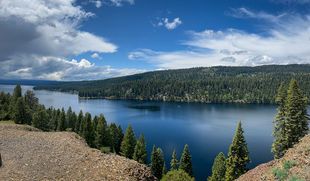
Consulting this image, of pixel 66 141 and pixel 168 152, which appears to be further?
pixel 168 152

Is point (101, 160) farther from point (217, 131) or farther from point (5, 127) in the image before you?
point (217, 131)

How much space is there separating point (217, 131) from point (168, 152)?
131 feet

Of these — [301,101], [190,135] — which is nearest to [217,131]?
[190,135]

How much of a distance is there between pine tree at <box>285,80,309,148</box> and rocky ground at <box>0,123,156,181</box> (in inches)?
1014

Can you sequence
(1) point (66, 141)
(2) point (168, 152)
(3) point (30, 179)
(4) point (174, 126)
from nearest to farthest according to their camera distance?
(3) point (30, 179) < (1) point (66, 141) < (2) point (168, 152) < (4) point (174, 126)

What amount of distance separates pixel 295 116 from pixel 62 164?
3221 cm

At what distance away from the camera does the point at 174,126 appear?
471 feet

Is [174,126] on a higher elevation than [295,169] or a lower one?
lower

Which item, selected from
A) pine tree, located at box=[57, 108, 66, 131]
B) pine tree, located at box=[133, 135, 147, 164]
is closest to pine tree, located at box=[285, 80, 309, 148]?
pine tree, located at box=[133, 135, 147, 164]

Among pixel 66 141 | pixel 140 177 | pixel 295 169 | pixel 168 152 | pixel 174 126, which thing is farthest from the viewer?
pixel 174 126

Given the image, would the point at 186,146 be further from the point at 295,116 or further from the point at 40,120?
the point at 40,120

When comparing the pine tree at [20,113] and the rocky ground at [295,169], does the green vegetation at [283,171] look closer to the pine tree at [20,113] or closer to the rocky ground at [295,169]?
the rocky ground at [295,169]

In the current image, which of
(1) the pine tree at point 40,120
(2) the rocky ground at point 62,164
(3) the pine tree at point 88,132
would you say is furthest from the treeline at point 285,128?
(1) the pine tree at point 40,120

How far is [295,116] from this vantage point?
4322 cm
